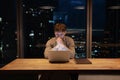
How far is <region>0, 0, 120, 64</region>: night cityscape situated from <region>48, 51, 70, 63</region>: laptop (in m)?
2.08

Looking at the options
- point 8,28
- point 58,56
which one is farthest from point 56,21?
point 58,56

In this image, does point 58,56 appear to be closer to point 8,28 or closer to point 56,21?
point 56,21

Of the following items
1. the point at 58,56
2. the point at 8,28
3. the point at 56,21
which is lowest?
the point at 58,56

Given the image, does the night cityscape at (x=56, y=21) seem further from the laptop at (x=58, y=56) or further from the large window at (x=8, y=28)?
the laptop at (x=58, y=56)

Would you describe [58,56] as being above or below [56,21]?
below

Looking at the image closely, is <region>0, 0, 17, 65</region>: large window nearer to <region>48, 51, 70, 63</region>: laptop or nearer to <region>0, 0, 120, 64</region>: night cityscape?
<region>0, 0, 120, 64</region>: night cityscape

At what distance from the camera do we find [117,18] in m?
5.15

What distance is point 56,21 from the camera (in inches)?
203

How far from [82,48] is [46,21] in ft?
3.03

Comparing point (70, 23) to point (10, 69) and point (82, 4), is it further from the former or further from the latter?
point (10, 69)

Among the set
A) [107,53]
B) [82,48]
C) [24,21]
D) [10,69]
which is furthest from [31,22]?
[10,69]

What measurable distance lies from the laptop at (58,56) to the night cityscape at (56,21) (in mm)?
2085

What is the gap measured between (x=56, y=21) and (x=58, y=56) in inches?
90.3

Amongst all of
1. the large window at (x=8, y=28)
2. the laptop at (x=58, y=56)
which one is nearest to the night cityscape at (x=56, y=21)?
the large window at (x=8, y=28)
